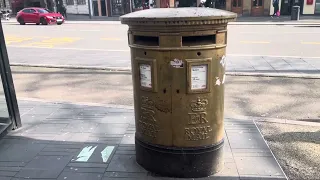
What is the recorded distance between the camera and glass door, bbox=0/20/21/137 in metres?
4.19

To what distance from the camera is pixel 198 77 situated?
2959mm

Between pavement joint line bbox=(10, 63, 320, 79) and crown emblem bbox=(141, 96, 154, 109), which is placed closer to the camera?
crown emblem bbox=(141, 96, 154, 109)

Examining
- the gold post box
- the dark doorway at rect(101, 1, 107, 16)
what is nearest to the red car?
the dark doorway at rect(101, 1, 107, 16)

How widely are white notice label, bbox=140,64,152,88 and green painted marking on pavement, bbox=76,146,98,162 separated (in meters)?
1.22

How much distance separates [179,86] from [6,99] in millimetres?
2690

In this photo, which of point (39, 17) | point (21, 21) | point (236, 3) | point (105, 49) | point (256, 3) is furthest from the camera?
point (236, 3)

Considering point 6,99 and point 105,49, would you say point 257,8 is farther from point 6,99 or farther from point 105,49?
point 6,99

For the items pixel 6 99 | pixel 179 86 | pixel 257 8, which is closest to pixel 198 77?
pixel 179 86

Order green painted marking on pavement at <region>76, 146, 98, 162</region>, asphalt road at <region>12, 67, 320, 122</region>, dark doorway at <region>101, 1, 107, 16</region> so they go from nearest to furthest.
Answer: green painted marking on pavement at <region>76, 146, 98, 162</region> → asphalt road at <region>12, 67, 320, 122</region> → dark doorway at <region>101, 1, 107, 16</region>

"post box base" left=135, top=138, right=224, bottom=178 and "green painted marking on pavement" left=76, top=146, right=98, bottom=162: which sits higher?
"post box base" left=135, top=138, right=224, bottom=178

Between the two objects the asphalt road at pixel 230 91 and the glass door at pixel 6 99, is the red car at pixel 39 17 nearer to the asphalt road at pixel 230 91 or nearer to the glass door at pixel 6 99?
the asphalt road at pixel 230 91

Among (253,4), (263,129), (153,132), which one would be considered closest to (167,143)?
(153,132)

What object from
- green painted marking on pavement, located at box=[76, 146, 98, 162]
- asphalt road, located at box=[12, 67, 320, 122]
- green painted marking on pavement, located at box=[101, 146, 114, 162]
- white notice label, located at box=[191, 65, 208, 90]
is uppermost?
white notice label, located at box=[191, 65, 208, 90]

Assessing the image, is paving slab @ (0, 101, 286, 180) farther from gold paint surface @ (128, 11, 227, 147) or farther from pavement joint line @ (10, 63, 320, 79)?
pavement joint line @ (10, 63, 320, 79)
